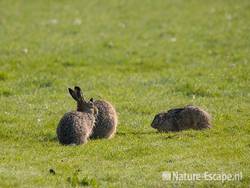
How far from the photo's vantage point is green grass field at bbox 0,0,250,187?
11570 millimetres

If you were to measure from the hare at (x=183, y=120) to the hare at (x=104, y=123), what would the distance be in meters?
0.85

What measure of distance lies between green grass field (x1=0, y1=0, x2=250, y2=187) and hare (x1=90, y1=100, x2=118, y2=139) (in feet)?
0.70

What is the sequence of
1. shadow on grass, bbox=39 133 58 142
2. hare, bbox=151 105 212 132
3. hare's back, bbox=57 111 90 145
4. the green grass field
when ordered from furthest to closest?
hare, bbox=151 105 212 132 → shadow on grass, bbox=39 133 58 142 → hare's back, bbox=57 111 90 145 → the green grass field

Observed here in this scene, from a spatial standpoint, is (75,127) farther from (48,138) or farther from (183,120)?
(183,120)

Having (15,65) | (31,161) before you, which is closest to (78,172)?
(31,161)

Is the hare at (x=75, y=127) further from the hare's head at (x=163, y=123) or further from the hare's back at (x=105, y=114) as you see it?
the hare's head at (x=163, y=123)

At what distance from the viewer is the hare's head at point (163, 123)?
13812mm

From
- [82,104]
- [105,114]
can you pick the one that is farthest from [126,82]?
[82,104]

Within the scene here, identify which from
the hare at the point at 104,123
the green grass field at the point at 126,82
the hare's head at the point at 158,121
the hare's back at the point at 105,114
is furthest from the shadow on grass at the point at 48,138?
the hare's head at the point at 158,121

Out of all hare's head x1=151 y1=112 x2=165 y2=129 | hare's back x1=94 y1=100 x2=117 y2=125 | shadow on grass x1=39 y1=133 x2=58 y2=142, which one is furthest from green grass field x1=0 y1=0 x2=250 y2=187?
hare's back x1=94 y1=100 x2=117 y2=125

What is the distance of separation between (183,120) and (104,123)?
149 centimetres

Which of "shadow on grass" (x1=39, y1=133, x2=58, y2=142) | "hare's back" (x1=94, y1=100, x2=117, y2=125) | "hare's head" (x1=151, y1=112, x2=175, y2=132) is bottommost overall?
"shadow on grass" (x1=39, y1=133, x2=58, y2=142)

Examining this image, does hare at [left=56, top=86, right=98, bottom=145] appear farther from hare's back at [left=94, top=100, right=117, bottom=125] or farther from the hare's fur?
hare's back at [left=94, top=100, right=117, bottom=125]

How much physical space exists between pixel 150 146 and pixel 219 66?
815cm
